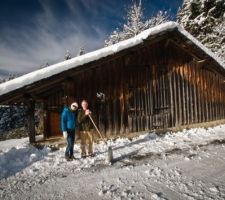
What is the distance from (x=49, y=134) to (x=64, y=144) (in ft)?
2.57

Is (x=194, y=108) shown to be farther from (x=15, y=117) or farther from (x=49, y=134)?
(x=15, y=117)

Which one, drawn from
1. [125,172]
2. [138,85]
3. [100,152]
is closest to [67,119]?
[100,152]

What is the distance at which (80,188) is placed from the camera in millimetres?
5352

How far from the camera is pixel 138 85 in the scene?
11.2 metres

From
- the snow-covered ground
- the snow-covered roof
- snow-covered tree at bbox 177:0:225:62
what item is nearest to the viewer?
the snow-covered ground

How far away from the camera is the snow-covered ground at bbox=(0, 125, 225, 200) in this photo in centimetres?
489

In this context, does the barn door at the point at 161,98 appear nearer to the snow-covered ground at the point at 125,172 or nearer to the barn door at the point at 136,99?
the barn door at the point at 136,99

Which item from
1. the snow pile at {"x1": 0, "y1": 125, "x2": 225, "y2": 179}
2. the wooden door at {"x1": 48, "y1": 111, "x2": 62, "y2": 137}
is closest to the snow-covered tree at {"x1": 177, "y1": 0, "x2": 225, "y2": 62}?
the snow pile at {"x1": 0, "y1": 125, "x2": 225, "y2": 179}

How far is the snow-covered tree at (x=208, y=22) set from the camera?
18.5 m

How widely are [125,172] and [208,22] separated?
17.0 meters

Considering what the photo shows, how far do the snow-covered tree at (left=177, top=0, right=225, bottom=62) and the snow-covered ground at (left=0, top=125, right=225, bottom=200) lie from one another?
37.5ft

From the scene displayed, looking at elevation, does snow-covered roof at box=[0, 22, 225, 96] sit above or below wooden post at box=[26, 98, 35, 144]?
above

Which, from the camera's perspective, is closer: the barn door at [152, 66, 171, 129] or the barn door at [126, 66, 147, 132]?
the barn door at [126, 66, 147, 132]

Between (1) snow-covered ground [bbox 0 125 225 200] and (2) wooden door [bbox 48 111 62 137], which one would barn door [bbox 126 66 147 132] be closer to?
(1) snow-covered ground [bbox 0 125 225 200]
